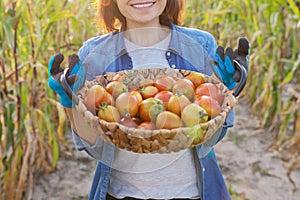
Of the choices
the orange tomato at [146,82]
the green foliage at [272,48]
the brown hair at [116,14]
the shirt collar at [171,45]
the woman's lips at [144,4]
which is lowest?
the green foliage at [272,48]

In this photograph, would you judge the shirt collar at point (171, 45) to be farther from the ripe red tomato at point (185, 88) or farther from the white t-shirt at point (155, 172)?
the ripe red tomato at point (185, 88)

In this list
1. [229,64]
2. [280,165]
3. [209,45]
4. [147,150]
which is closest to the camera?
[147,150]

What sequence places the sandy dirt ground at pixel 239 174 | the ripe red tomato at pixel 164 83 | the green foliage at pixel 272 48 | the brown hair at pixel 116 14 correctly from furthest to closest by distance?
the green foliage at pixel 272 48, the sandy dirt ground at pixel 239 174, the brown hair at pixel 116 14, the ripe red tomato at pixel 164 83

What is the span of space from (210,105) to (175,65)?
0.19m

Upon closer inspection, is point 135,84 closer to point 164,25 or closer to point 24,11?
point 164,25

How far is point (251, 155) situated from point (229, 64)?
1513 mm

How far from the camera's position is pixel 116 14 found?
34.0 inches

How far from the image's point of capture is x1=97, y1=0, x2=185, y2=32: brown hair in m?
0.87

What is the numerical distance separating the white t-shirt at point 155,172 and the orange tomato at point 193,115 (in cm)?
17

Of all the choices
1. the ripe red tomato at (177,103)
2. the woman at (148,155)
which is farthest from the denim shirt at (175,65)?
the ripe red tomato at (177,103)

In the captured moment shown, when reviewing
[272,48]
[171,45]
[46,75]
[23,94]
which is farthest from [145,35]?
[272,48]

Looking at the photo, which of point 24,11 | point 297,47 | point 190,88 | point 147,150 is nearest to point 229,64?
point 190,88

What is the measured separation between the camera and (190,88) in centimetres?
66

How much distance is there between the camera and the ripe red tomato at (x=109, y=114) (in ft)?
1.97
